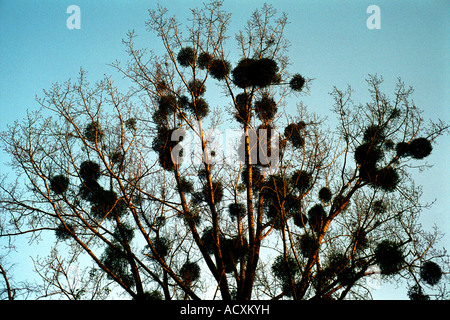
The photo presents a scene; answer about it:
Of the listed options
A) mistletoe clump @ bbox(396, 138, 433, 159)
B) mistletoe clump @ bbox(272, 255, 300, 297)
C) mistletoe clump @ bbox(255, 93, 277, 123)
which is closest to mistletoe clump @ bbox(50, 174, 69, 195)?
mistletoe clump @ bbox(255, 93, 277, 123)

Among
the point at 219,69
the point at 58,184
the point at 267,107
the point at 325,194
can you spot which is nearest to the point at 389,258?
the point at 325,194

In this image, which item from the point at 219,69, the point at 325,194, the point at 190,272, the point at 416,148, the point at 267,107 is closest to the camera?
the point at 416,148

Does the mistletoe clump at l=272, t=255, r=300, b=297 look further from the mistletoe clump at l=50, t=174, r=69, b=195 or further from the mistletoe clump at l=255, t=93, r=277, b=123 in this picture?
the mistletoe clump at l=50, t=174, r=69, b=195

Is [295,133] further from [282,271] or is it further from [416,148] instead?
[282,271]

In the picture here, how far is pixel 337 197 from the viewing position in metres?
4.73

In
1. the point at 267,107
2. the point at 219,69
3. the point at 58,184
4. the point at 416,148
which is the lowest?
the point at 58,184

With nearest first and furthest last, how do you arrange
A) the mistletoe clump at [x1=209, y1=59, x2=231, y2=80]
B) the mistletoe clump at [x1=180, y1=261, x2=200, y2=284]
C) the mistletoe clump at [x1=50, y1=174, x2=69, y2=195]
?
the mistletoe clump at [x1=50, y1=174, x2=69, y2=195] → the mistletoe clump at [x1=180, y1=261, x2=200, y2=284] → the mistletoe clump at [x1=209, y1=59, x2=231, y2=80]

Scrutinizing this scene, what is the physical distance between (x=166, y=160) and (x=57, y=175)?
1.67 metres

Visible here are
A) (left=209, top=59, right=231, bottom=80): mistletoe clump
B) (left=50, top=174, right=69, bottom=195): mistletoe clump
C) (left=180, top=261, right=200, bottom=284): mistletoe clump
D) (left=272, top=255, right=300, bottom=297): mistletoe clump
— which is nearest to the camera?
(left=50, top=174, right=69, bottom=195): mistletoe clump

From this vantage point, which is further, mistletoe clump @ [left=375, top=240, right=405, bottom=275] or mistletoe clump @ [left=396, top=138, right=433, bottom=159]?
mistletoe clump @ [left=396, top=138, right=433, bottom=159]

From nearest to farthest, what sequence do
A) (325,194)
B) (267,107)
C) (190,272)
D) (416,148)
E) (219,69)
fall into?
1. (416,148)
2. (325,194)
3. (190,272)
4. (267,107)
5. (219,69)

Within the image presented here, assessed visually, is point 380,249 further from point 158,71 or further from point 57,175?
point 57,175

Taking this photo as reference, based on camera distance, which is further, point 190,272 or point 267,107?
point 267,107
